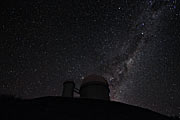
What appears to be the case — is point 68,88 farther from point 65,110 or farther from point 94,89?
point 65,110

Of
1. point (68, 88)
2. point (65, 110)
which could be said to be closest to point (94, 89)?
point (68, 88)

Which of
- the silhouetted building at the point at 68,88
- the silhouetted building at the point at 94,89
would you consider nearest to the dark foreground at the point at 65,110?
the silhouetted building at the point at 94,89

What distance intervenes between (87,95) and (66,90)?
97 centimetres

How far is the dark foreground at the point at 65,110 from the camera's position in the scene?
3.53m

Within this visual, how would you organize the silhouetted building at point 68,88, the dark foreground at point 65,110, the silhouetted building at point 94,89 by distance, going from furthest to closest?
the silhouetted building at point 68,88, the silhouetted building at point 94,89, the dark foreground at point 65,110

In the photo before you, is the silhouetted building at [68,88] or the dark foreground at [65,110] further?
the silhouetted building at [68,88]

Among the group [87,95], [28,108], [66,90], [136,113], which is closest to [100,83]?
[87,95]

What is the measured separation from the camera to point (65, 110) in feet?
12.4

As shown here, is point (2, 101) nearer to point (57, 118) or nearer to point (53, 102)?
point (53, 102)

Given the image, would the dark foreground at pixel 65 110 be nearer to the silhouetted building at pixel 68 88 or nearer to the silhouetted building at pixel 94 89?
the silhouetted building at pixel 94 89

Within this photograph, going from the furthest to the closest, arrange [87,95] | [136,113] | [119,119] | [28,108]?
1. [87,95]
2. [136,113]
3. [119,119]
4. [28,108]

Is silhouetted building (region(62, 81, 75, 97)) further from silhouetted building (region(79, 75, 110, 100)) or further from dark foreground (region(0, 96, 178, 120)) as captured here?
dark foreground (region(0, 96, 178, 120))

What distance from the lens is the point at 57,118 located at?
139 inches

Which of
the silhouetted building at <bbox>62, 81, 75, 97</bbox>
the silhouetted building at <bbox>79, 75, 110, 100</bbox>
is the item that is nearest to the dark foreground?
the silhouetted building at <bbox>79, 75, 110, 100</bbox>
